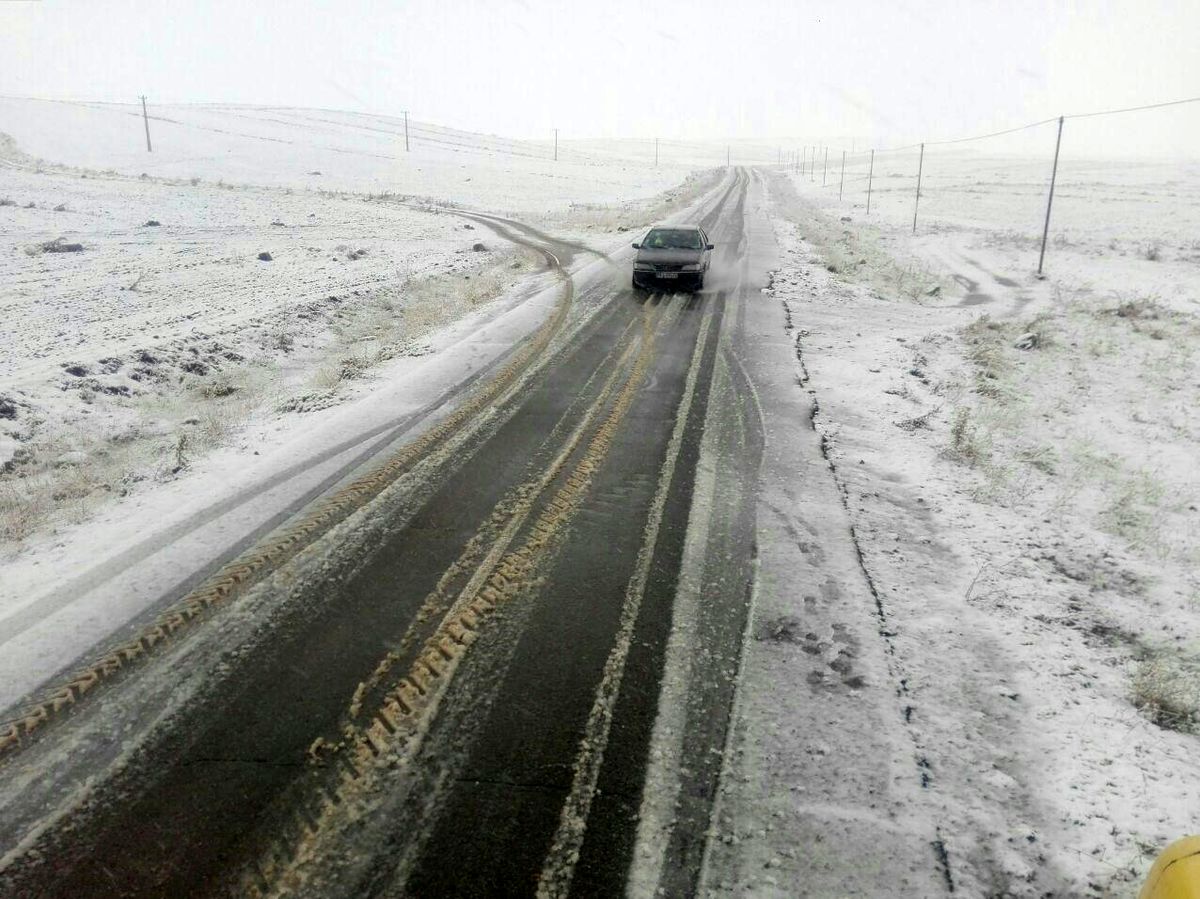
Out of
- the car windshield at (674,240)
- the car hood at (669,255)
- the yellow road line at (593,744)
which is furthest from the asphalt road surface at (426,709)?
the car windshield at (674,240)

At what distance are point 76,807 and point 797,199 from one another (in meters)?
56.6

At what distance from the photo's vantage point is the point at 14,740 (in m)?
3.70

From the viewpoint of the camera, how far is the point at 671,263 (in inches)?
648

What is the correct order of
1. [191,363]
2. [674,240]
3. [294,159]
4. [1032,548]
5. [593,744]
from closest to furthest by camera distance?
[593,744], [1032,548], [191,363], [674,240], [294,159]

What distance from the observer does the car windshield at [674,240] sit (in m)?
17.1

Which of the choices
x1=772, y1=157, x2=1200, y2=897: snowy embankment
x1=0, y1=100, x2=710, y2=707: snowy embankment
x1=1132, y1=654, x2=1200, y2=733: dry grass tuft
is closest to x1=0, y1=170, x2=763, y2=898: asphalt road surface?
x1=0, y1=100, x2=710, y2=707: snowy embankment

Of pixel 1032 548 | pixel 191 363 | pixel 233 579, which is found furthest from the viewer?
pixel 191 363

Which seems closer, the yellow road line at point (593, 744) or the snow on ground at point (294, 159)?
the yellow road line at point (593, 744)

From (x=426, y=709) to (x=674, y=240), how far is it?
1530 cm

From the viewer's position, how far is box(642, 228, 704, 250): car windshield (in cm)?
1712

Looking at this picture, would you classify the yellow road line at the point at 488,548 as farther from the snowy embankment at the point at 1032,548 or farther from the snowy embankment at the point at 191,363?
the snowy embankment at the point at 1032,548

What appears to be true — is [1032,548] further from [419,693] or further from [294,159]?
[294,159]

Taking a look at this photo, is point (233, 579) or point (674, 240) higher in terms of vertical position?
point (674, 240)

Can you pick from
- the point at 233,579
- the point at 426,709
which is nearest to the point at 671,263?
the point at 233,579
